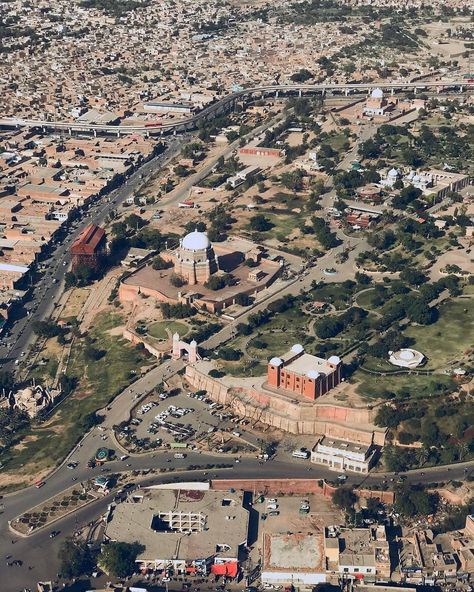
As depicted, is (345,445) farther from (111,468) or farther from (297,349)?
(111,468)

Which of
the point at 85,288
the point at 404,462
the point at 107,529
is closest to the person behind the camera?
the point at 107,529

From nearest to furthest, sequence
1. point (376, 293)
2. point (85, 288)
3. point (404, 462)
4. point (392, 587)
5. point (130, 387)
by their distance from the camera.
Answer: point (392, 587) → point (404, 462) → point (130, 387) → point (376, 293) → point (85, 288)

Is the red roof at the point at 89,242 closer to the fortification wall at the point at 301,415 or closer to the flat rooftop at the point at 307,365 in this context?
the fortification wall at the point at 301,415

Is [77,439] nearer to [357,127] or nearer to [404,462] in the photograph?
[404,462]

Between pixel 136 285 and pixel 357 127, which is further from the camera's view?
pixel 357 127

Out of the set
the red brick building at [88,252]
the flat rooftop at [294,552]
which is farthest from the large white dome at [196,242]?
the flat rooftop at [294,552]

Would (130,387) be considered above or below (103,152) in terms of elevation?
above

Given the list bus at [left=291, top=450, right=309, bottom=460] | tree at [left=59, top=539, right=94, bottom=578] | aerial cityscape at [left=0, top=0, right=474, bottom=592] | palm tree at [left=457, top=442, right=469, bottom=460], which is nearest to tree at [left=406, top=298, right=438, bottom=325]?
aerial cityscape at [left=0, top=0, right=474, bottom=592]

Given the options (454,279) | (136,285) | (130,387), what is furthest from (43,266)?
(454,279)
